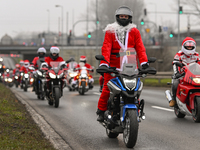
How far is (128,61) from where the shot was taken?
677cm

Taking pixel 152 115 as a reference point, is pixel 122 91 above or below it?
above

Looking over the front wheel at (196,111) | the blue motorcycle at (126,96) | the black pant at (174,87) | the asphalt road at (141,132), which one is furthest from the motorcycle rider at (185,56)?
the blue motorcycle at (126,96)

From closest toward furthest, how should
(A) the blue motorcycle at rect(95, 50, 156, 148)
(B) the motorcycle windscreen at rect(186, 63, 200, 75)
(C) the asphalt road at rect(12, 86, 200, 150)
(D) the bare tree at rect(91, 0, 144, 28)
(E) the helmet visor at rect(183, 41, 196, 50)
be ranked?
(A) the blue motorcycle at rect(95, 50, 156, 148) < (C) the asphalt road at rect(12, 86, 200, 150) < (B) the motorcycle windscreen at rect(186, 63, 200, 75) < (E) the helmet visor at rect(183, 41, 196, 50) < (D) the bare tree at rect(91, 0, 144, 28)

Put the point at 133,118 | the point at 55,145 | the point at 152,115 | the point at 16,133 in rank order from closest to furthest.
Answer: the point at 133,118 → the point at 55,145 → the point at 16,133 → the point at 152,115

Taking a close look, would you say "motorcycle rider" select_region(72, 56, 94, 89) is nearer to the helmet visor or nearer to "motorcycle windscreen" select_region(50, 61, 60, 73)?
"motorcycle windscreen" select_region(50, 61, 60, 73)

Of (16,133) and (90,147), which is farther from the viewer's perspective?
(16,133)

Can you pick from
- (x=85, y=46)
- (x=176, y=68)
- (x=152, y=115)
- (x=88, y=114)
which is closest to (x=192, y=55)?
(x=176, y=68)

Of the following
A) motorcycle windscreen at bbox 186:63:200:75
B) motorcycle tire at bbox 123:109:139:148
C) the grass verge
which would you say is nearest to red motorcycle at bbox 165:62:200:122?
motorcycle windscreen at bbox 186:63:200:75

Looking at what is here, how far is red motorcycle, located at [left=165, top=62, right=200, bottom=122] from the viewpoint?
31.4 ft

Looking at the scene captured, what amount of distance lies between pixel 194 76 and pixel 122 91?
3.57 meters

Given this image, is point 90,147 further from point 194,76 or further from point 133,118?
point 194,76

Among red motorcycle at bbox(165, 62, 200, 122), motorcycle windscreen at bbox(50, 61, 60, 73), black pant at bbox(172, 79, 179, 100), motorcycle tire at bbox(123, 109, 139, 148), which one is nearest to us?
motorcycle tire at bbox(123, 109, 139, 148)

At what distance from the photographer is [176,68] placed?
404 inches

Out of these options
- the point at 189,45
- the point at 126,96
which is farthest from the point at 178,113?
the point at 126,96
